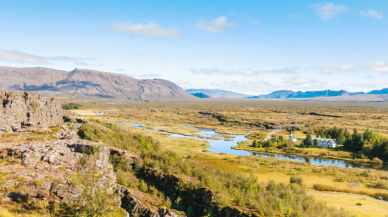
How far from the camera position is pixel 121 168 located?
101 ft

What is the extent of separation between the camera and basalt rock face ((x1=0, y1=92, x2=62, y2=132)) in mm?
37594

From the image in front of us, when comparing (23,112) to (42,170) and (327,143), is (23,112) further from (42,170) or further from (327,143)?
(327,143)

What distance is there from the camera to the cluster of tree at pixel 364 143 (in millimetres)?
93688

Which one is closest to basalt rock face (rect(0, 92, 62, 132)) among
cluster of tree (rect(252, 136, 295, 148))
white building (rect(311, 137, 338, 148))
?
cluster of tree (rect(252, 136, 295, 148))

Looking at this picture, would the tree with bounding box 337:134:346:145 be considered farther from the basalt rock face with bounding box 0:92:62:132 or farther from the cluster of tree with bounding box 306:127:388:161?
the basalt rock face with bounding box 0:92:62:132

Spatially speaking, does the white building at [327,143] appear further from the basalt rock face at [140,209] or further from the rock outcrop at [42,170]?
the rock outcrop at [42,170]

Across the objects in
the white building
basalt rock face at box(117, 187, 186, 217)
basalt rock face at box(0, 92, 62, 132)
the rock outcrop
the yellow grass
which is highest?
basalt rock face at box(0, 92, 62, 132)

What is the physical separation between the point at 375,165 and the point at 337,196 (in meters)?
48.3

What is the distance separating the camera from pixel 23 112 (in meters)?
43.2

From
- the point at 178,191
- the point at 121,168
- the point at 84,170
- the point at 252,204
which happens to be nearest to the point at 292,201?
the point at 252,204

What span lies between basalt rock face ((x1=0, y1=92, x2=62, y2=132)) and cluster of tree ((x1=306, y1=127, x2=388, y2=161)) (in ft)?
376

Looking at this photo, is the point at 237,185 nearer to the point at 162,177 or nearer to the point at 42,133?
the point at 162,177

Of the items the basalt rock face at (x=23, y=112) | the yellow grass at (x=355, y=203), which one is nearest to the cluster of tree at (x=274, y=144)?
the yellow grass at (x=355, y=203)

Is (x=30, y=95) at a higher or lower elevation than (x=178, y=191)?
higher
